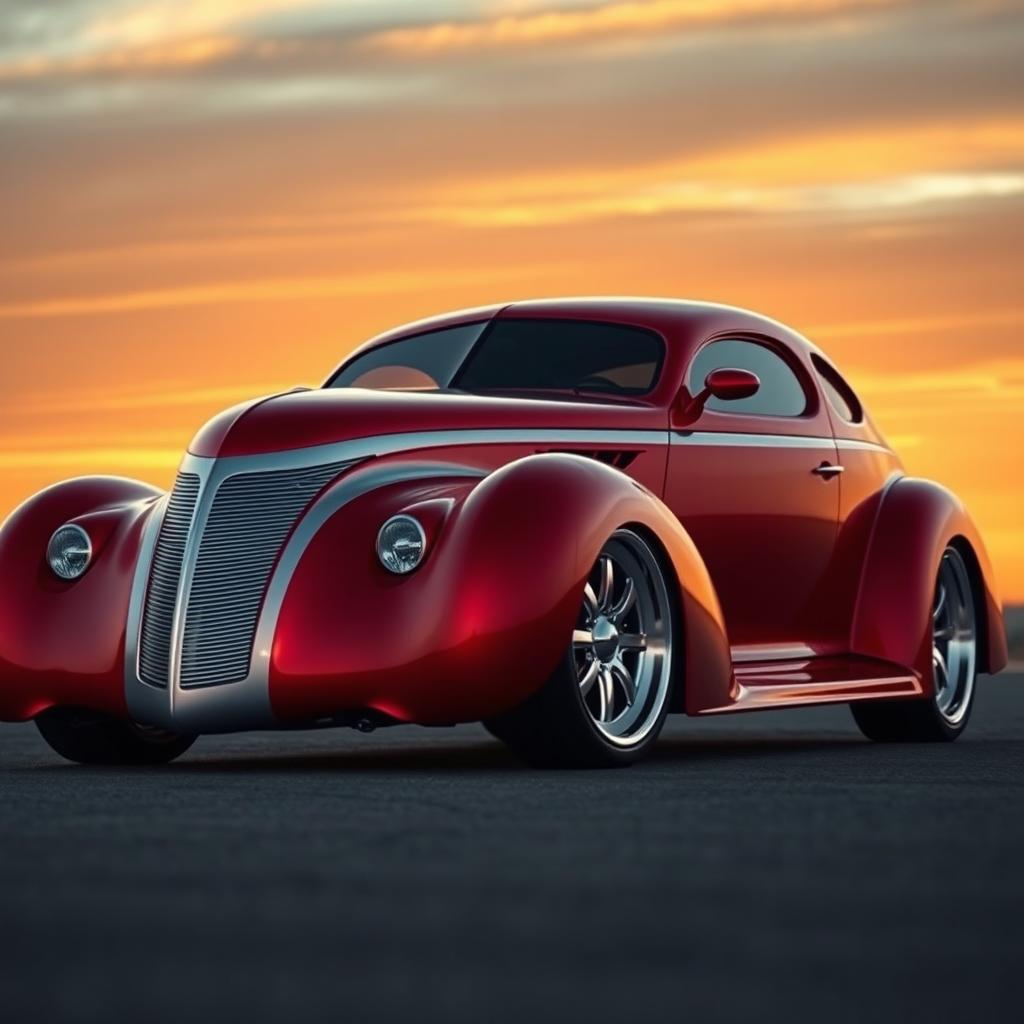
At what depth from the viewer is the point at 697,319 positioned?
1052 cm

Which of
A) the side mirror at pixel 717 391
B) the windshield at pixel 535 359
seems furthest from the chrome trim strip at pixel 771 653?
the windshield at pixel 535 359

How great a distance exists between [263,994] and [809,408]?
7.82 meters

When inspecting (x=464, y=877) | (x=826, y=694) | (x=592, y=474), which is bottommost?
(x=826, y=694)

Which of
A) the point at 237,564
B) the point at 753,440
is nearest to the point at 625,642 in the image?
the point at 237,564

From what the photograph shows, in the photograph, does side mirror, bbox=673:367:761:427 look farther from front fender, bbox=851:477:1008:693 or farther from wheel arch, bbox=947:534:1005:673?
wheel arch, bbox=947:534:1005:673

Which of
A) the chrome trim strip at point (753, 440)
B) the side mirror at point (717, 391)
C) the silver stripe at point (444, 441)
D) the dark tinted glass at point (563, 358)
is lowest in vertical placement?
the chrome trim strip at point (753, 440)

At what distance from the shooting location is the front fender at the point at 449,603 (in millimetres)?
7805

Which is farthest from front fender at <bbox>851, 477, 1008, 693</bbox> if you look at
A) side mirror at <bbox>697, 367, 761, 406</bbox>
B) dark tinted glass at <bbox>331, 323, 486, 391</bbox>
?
dark tinted glass at <bbox>331, 323, 486, 391</bbox>

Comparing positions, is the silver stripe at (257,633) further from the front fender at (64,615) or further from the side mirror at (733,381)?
the side mirror at (733,381)

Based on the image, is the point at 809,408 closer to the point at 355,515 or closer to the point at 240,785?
the point at 355,515

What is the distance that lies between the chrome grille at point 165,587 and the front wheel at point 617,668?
137 centimetres

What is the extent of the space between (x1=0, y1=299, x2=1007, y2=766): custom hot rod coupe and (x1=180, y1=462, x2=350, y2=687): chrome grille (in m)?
0.01

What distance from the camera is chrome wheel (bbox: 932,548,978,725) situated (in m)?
11.4

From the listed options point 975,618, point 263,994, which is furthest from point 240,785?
point 975,618
